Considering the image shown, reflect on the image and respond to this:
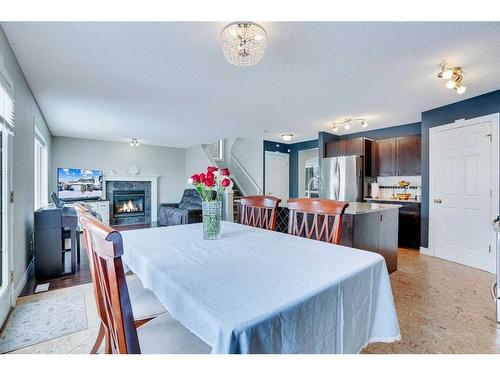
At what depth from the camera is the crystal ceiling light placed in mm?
1741

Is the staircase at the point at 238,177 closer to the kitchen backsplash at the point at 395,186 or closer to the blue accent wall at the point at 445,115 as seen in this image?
the kitchen backsplash at the point at 395,186

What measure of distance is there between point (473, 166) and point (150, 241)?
4.24m

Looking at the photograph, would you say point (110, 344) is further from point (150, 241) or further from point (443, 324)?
point (443, 324)

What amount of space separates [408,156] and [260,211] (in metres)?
3.87

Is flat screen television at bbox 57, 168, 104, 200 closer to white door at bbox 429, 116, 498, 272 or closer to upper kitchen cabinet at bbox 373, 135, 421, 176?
upper kitchen cabinet at bbox 373, 135, 421, 176

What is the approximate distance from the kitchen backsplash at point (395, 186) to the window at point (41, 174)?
6798 millimetres

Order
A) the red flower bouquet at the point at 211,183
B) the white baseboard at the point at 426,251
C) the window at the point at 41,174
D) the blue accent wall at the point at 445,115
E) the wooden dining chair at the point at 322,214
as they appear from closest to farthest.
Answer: the red flower bouquet at the point at 211,183, the wooden dining chair at the point at 322,214, the blue accent wall at the point at 445,115, the white baseboard at the point at 426,251, the window at the point at 41,174

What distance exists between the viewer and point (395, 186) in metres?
5.19

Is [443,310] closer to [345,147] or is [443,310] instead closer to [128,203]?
[345,147]

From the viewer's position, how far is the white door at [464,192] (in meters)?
3.24

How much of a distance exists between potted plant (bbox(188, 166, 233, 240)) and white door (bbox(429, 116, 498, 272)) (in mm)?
3701

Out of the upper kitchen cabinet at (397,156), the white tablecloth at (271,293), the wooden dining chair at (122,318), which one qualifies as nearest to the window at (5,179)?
the white tablecloth at (271,293)

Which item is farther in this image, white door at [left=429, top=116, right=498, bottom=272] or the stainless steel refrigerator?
the stainless steel refrigerator

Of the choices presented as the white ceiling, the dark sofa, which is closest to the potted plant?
the white ceiling
